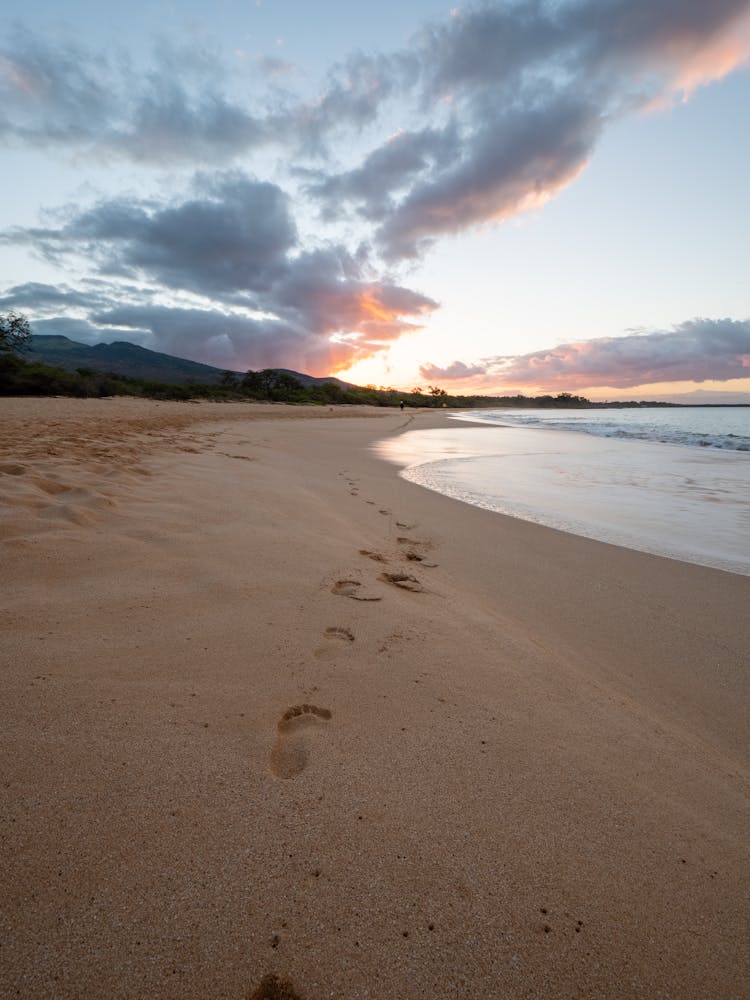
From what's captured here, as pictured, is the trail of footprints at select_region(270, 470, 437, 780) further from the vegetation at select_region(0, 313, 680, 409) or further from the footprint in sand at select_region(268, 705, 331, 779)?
the vegetation at select_region(0, 313, 680, 409)

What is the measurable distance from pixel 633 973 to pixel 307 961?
0.68 meters

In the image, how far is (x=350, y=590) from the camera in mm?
2639

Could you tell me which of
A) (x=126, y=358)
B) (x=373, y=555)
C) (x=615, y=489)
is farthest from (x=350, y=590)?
(x=126, y=358)

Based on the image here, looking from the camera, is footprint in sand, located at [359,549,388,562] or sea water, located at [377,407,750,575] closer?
footprint in sand, located at [359,549,388,562]

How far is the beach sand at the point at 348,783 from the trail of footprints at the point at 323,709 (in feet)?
0.04

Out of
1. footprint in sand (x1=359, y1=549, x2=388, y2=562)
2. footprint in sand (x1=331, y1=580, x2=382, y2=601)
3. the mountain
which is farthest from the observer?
the mountain

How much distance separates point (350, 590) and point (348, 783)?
136cm

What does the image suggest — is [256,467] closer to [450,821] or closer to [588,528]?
[588,528]

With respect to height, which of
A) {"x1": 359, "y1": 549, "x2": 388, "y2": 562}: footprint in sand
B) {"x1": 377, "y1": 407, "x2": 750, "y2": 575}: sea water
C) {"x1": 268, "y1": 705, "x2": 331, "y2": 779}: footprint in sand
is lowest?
{"x1": 377, "y1": 407, "x2": 750, "y2": 575}: sea water

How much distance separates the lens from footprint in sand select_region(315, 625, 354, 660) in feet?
6.43

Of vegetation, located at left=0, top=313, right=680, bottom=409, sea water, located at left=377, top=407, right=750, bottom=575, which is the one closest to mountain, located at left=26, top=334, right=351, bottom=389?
vegetation, located at left=0, top=313, right=680, bottom=409

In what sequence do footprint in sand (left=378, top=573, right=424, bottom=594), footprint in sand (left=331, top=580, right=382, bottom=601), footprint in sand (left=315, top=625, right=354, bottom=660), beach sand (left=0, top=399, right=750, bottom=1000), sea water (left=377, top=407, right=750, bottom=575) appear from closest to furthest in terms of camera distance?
beach sand (left=0, top=399, right=750, bottom=1000)
footprint in sand (left=315, top=625, right=354, bottom=660)
footprint in sand (left=331, top=580, right=382, bottom=601)
footprint in sand (left=378, top=573, right=424, bottom=594)
sea water (left=377, top=407, right=750, bottom=575)

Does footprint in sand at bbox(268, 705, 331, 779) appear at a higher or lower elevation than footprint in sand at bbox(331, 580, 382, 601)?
higher

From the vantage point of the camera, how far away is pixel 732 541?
4.46m
